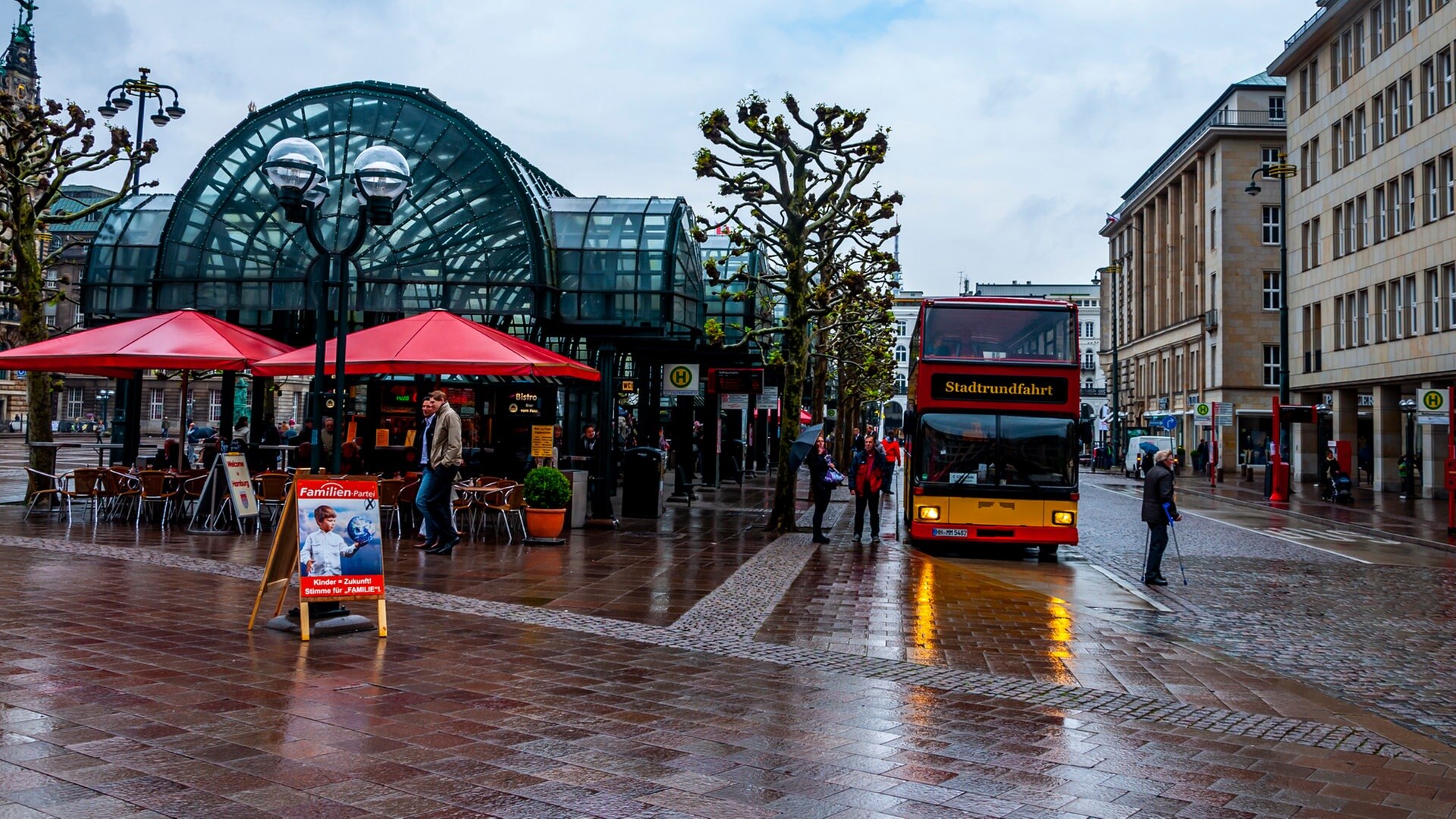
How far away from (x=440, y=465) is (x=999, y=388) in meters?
8.09

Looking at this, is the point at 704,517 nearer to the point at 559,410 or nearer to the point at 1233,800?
the point at 559,410

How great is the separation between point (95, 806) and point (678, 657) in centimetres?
419

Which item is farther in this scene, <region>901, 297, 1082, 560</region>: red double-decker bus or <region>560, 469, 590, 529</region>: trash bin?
<region>560, 469, 590, 529</region>: trash bin

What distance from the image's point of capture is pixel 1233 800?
5.17 m

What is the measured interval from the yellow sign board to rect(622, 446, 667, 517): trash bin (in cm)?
155

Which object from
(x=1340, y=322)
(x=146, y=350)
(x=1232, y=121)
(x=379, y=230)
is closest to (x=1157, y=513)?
(x=146, y=350)

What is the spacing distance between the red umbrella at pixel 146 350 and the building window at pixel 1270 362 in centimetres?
5700

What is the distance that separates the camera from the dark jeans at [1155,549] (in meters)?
14.5

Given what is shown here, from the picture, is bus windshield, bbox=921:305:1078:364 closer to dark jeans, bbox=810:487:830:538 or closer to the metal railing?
dark jeans, bbox=810:487:830:538

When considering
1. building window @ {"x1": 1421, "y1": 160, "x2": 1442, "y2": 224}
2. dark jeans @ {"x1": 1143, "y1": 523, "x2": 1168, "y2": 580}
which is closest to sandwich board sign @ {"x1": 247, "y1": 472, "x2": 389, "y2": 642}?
dark jeans @ {"x1": 1143, "y1": 523, "x2": 1168, "y2": 580}

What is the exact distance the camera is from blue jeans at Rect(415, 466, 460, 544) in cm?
1413

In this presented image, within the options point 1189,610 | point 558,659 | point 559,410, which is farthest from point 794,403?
point 559,410

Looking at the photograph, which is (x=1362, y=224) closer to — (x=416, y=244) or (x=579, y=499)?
(x=416, y=244)

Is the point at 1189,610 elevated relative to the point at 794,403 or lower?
lower
